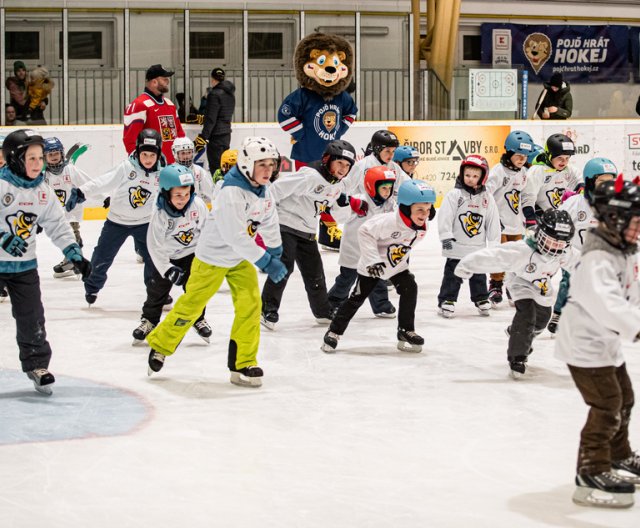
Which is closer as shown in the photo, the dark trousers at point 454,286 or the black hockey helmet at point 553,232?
the black hockey helmet at point 553,232

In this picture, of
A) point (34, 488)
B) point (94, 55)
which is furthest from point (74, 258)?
point (94, 55)

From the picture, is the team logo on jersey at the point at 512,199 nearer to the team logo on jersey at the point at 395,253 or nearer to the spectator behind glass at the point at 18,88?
the team logo on jersey at the point at 395,253

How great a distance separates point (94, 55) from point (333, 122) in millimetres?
6205

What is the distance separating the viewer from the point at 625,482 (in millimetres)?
3508

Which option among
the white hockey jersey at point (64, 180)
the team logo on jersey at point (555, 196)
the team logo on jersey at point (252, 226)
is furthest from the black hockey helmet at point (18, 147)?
the team logo on jersey at point (555, 196)

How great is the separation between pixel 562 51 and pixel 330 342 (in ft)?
39.4

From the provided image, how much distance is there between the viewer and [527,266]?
17.6 feet

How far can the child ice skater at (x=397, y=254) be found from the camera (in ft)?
19.3

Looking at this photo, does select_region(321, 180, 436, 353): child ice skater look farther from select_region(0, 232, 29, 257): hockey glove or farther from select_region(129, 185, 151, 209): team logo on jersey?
select_region(0, 232, 29, 257): hockey glove

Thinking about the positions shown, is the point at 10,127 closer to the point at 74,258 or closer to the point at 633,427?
the point at 74,258

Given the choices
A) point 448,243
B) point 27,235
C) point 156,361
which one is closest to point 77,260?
point 27,235

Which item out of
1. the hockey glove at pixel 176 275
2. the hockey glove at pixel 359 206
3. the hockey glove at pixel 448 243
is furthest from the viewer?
the hockey glove at pixel 448 243

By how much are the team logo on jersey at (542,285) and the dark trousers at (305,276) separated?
1.76 m

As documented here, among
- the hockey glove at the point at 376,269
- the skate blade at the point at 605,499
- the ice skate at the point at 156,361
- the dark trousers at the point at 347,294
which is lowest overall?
the skate blade at the point at 605,499
